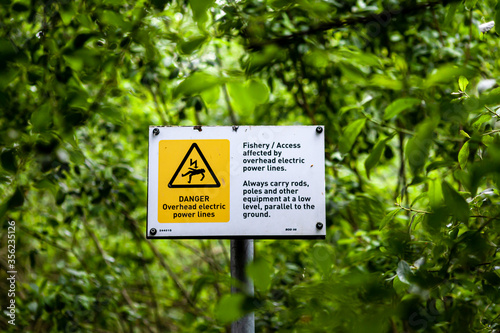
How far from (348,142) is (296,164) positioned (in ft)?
0.47

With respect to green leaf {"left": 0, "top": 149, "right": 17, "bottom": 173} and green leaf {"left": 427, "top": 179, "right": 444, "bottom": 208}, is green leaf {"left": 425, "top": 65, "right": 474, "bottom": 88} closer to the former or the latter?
green leaf {"left": 427, "top": 179, "right": 444, "bottom": 208}

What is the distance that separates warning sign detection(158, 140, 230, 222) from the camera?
3.41 ft

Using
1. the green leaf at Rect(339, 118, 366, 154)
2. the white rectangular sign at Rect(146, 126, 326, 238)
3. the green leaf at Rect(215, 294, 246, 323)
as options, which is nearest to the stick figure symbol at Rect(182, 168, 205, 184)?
the white rectangular sign at Rect(146, 126, 326, 238)

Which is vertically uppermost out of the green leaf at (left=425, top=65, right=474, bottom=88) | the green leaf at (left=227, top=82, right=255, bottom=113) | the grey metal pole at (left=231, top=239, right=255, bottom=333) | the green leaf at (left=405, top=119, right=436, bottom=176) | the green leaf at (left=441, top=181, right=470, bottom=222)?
the green leaf at (left=425, top=65, right=474, bottom=88)

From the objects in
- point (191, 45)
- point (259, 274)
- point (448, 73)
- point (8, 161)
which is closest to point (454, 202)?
point (448, 73)

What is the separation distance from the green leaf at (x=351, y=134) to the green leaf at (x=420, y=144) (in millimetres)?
335

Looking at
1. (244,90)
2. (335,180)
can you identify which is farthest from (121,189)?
(244,90)

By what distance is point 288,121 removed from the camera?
293cm

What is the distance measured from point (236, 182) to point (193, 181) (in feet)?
0.34

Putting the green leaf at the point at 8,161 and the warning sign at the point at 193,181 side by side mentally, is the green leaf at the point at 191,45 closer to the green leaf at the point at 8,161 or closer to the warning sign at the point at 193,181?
the warning sign at the point at 193,181

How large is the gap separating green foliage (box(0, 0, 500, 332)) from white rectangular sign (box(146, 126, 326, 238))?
4.6 inches

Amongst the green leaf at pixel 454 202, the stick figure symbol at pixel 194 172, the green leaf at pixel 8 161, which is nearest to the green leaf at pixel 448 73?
the green leaf at pixel 454 202

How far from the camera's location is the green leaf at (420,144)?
1.77 feet

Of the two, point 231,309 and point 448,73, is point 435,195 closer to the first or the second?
point 448,73
